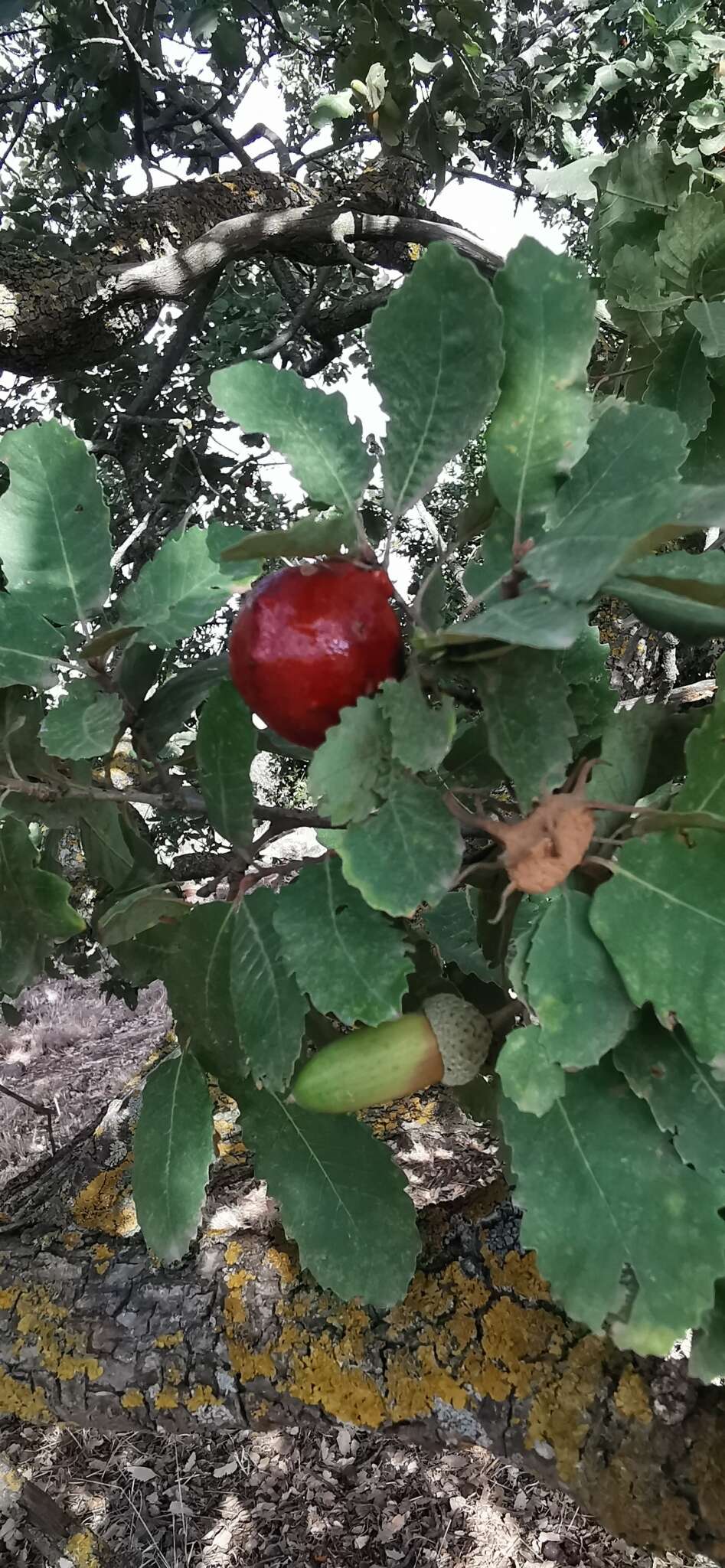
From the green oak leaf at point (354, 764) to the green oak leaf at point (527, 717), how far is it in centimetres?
8

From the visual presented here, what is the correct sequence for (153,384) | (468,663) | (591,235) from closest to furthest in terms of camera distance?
1. (468,663)
2. (591,235)
3. (153,384)

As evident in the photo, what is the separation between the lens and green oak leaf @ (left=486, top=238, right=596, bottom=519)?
27.1 inches

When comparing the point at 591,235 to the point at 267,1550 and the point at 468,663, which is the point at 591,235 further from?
the point at 267,1550

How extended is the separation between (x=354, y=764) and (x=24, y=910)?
589 millimetres

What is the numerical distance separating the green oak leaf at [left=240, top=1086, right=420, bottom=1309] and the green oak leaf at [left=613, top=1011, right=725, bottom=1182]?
35 cm

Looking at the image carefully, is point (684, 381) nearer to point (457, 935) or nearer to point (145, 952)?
point (457, 935)

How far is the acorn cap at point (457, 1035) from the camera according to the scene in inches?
33.9

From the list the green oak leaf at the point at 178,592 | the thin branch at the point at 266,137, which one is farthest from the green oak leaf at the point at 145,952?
the thin branch at the point at 266,137

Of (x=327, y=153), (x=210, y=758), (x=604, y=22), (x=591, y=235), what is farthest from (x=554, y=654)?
(x=327, y=153)

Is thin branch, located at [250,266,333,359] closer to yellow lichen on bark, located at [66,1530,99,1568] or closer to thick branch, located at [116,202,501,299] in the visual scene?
thick branch, located at [116,202,501,299]

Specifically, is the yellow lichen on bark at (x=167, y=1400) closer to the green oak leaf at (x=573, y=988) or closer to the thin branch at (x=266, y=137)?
the green oak leaf at (x=573, y=988)

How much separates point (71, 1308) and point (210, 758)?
1.08m

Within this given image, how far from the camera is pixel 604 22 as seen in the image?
2.64 m

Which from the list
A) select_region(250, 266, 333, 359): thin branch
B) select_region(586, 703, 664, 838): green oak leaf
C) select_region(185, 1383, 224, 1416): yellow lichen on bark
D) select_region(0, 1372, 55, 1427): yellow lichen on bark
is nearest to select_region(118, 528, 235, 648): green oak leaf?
select_region(586, 703, 664, 838): green oak leaf
